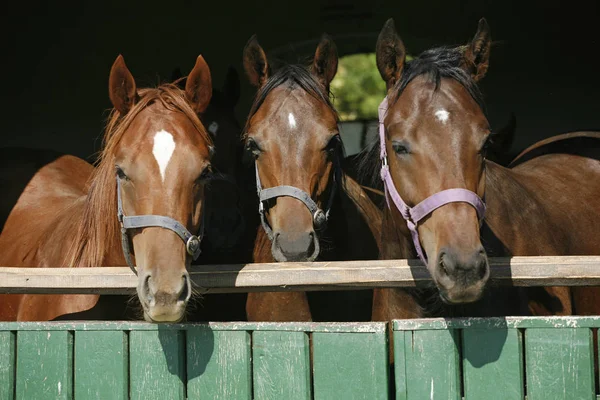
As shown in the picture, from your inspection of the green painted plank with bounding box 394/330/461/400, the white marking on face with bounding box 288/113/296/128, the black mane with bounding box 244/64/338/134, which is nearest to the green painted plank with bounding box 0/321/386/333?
the green painted plank with bounding box 394/330/461/400

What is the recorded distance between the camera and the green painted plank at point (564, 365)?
8.11 feet

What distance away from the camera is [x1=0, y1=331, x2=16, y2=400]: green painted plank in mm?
2885

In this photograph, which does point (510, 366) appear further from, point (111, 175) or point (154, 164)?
point (111, 175)

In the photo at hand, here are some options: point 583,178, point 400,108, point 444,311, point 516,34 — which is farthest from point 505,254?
point 516,34

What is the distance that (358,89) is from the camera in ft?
26.1

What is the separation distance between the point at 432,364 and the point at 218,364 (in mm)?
702

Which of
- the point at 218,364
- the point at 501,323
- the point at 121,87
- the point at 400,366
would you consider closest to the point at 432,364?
the point at 400,366

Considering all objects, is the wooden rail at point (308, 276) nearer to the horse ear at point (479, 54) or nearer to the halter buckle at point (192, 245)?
the halter buckle at point (192, 245)

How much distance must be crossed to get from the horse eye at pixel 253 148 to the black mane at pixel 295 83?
21cm

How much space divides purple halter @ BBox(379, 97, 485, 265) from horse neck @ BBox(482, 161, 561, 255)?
1.64ft

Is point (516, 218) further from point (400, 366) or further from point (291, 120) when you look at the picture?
point (400, 366)

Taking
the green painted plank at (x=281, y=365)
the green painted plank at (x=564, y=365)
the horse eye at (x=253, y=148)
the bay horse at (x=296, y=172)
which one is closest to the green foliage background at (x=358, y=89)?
the bay horse at (x=296, y=172)

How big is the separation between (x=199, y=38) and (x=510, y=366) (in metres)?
5.82

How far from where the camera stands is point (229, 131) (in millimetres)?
4363
